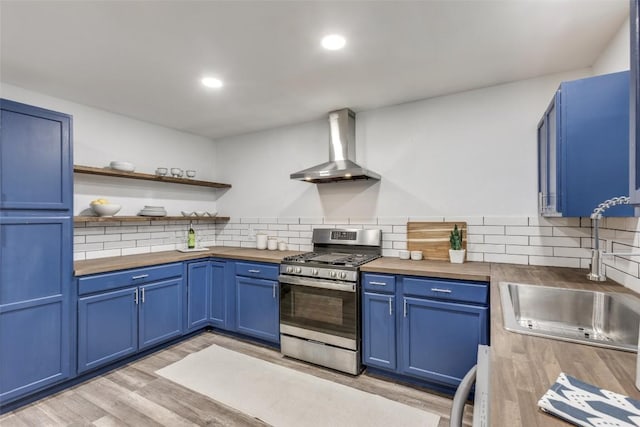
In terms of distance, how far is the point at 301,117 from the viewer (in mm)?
3445

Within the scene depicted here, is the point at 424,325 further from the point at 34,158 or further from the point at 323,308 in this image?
the point at 34,158

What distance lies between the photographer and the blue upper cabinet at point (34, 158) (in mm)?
2096

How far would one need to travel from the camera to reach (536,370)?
0.87 metres

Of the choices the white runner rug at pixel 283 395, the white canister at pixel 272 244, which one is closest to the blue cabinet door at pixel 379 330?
the white runner rug at pixel 283 395

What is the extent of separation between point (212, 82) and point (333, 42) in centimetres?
114

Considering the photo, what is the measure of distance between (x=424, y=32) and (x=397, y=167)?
1.38m

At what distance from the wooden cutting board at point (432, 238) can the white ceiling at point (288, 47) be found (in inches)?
47.3

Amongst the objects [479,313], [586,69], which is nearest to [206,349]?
[479,313]

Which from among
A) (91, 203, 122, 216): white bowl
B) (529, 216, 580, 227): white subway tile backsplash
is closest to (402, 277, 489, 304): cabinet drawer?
(529, 216, 580, 227): white subway tile backsplash

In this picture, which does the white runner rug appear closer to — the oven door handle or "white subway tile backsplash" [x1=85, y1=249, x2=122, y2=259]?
the oven door handle

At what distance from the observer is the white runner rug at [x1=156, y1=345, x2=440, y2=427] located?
2.03m

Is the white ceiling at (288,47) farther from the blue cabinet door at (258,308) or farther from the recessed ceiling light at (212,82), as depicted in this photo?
the blue cabinet door at (258,308)

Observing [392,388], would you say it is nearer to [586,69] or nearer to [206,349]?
[206,349]

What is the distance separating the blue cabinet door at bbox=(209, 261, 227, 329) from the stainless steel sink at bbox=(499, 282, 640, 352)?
2664 millimetres
